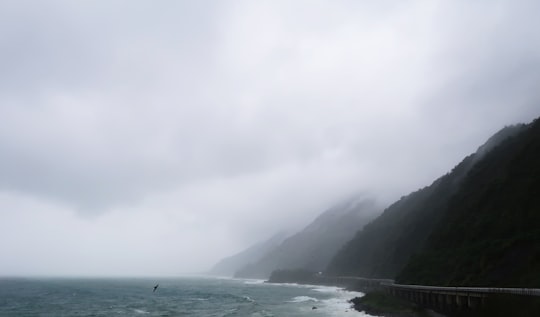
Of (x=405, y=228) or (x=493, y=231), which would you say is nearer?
(x=493, y=231)

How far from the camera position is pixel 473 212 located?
80.5 metres

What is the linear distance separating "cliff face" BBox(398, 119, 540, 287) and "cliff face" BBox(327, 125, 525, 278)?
11.4 metres

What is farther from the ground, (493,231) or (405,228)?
(405,228)

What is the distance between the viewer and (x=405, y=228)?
134m

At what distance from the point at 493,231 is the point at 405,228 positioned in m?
67.9

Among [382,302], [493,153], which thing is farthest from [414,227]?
[382,302]

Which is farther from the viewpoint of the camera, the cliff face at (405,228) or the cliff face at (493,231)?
the cliff face at (405,228)

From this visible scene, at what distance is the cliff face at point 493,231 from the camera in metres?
52.2

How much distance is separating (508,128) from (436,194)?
3028cm

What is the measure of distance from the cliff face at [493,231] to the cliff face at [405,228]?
1137cm

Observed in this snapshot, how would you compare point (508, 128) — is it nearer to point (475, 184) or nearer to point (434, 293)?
point (475, 184)

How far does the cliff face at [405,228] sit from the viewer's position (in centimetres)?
11888

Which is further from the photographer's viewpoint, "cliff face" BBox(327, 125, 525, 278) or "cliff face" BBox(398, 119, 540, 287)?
"cliff face" BBox(327, 125, 525, 278)

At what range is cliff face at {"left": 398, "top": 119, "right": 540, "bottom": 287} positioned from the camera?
5222 cm
